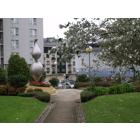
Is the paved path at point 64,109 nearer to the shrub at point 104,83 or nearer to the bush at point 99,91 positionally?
the bush at point 99,91

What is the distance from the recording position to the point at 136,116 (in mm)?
12500

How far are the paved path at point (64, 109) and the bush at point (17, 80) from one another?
1.84m

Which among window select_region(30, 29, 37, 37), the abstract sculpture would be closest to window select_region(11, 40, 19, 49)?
window select_region(30, 29, 37, 37)

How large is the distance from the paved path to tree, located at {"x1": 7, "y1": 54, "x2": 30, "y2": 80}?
3.16 meters

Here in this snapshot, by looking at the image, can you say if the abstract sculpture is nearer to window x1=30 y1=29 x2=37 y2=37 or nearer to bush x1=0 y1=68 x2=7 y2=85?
bush x1=0 y1=68 x2=7 y2=85

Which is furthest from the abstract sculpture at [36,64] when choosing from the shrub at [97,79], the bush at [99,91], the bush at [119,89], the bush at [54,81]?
the bush at [54,81]

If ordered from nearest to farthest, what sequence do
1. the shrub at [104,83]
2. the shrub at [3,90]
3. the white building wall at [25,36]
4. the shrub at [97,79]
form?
the shrub at [3,90], the shrub at [104,83], the shrub at [97,79], the white building wall at [25,36]

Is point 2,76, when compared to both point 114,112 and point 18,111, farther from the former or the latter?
point 114,112

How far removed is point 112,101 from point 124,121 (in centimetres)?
591

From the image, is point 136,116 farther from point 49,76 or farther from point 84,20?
point 49,76

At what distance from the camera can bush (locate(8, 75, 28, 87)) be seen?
22.0 metres

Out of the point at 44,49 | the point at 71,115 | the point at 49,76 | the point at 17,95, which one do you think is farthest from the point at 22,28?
the point at 71,115

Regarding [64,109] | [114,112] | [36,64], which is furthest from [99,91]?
[114,112]

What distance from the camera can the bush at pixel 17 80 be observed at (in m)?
22.0
